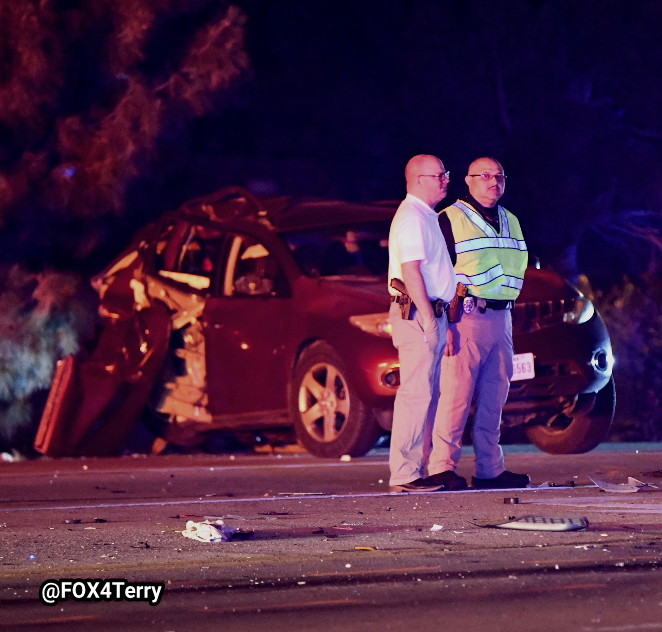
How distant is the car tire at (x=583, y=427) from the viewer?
41.2 ft

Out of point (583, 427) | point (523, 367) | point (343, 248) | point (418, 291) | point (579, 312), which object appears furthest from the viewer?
point (343, 248)

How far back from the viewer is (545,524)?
7484mm

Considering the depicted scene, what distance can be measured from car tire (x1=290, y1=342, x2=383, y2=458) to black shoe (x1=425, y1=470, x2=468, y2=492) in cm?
236

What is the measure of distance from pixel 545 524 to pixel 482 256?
2632 millimetres

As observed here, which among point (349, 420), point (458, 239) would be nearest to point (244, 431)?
point (349, 420)

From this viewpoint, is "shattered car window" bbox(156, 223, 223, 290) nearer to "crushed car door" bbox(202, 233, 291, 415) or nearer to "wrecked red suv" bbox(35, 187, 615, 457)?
"wrecked red suv" bbox(35, 187, 615, 457)

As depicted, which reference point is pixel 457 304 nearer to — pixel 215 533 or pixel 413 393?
pixel 413 393

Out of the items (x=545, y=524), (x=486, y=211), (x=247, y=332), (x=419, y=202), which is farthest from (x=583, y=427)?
(x=545, y=524)

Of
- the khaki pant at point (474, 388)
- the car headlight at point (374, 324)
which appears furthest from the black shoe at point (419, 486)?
the car headlight at point (374, 324)

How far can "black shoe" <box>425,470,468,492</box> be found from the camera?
31.5 feet

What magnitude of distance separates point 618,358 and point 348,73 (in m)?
7.18

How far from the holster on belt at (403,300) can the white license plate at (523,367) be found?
2563mm

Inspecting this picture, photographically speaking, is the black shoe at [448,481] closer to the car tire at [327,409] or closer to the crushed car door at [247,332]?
the car tire at [327,409]

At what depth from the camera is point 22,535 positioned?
756 centimetres
